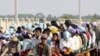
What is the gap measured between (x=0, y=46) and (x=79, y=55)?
247 centimetres

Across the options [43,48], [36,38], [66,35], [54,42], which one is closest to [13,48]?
[36,38]

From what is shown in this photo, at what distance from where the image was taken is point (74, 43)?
14.5m

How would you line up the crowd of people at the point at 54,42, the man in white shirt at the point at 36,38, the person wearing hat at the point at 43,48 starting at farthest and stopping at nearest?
1. the man in white shirt at the point at 36,38
2. the crowd of people at the point at 54,42
3. the person wearing hat at the point at 43,48

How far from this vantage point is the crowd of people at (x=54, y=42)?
11.4 meters

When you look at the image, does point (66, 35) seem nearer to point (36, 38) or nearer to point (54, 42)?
point (54, 42)

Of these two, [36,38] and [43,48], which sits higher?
[36,38]

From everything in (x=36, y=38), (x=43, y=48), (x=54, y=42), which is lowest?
(x=54, y=42)

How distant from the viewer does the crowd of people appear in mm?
11398

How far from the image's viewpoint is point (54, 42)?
43.1 ft

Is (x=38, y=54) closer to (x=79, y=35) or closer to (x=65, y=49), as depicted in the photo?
(x=65, y=49)

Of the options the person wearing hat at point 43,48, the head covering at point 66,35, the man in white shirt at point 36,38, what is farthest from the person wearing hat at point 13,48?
the head covering at point 66,35

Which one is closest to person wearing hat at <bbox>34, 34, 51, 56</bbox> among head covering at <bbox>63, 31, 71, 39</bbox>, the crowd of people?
the crowd of people

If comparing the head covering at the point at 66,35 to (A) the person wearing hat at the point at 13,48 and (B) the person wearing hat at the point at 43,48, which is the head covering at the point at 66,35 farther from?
(B) the person wearing hat at the point at 43,48

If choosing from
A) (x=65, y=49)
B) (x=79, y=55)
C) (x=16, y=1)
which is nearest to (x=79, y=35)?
(x=79, y=55)
